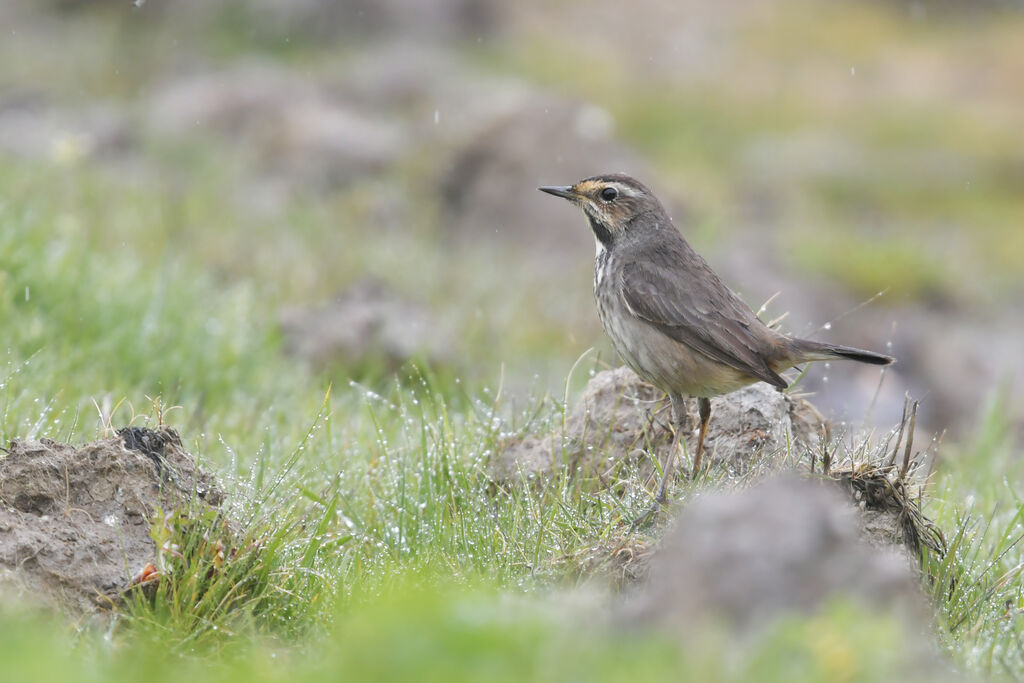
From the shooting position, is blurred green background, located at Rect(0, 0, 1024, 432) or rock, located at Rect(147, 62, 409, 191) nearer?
blurred green background, located at Rect(0, 0, 1024, 432)

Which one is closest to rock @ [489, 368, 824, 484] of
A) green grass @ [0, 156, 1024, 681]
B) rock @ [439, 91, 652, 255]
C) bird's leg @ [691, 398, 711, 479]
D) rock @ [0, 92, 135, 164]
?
bird's leg @ [691, 398, 711, 479]

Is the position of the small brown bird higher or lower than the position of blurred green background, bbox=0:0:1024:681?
higher

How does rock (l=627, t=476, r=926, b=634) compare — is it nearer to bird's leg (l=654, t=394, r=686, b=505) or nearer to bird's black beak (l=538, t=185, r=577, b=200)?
bird's leg (l=654, t=394, r=686, b=505)

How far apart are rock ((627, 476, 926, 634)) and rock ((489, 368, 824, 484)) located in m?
2.29

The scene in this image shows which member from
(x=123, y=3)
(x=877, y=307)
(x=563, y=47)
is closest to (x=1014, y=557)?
(x=877, y=307)

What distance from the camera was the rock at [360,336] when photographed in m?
8.95

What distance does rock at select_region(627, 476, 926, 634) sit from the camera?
297cm

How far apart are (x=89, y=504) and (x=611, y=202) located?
3.03 meters

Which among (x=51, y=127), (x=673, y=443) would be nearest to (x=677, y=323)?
(x=673, y=443)

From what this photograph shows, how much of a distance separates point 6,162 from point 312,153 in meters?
5.61

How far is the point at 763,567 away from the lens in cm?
Result: 300

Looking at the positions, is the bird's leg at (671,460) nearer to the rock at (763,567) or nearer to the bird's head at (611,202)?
the bird's head at (611,202)

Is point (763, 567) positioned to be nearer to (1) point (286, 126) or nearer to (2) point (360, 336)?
(2) point (360, 336)

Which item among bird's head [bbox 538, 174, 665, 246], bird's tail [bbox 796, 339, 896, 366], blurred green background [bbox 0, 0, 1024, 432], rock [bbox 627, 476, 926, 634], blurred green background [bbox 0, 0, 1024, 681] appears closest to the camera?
rock [bbox 627, 476, 926, 634]
